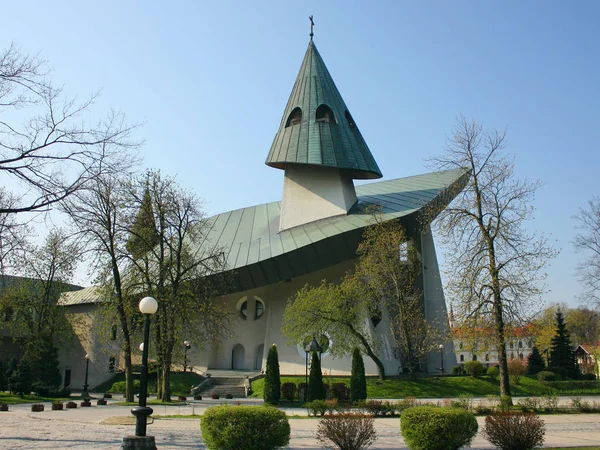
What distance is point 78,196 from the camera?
13.9 meters

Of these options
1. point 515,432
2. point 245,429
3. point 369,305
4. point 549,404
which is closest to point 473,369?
point 369,305

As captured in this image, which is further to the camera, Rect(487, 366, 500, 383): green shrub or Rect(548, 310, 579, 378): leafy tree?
Rect(548, 310, 579, 378): leafy tree

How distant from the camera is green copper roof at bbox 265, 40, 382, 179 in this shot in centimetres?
3494

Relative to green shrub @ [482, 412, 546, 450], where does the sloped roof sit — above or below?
above

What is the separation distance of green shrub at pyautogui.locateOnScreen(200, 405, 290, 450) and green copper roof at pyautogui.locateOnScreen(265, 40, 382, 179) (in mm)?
25461

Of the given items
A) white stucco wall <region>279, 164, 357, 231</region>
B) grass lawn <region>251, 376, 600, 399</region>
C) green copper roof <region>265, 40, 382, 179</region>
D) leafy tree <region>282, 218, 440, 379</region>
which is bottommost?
grass lawn <region>251, 376, 600, 399</region>

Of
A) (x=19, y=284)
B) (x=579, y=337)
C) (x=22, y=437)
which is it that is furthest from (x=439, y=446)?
(x=579, y=337)

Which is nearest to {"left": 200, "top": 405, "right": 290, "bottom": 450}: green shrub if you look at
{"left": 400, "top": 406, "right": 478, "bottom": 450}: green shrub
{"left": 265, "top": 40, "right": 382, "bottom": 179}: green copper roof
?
{"left": 400, "top": 406, "right": 478, "bottom": 450}: green shrub

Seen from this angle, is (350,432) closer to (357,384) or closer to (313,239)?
(357,384)

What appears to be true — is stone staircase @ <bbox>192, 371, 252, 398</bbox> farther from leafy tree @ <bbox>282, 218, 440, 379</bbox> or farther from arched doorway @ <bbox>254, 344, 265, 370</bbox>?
leafy tree @ <bbox>282, 218, 440, 379</bbox>

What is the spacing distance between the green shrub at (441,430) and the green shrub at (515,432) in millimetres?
546

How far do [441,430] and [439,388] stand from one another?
773 inches

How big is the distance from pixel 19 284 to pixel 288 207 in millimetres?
18551

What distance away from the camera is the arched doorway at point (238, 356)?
121ft
